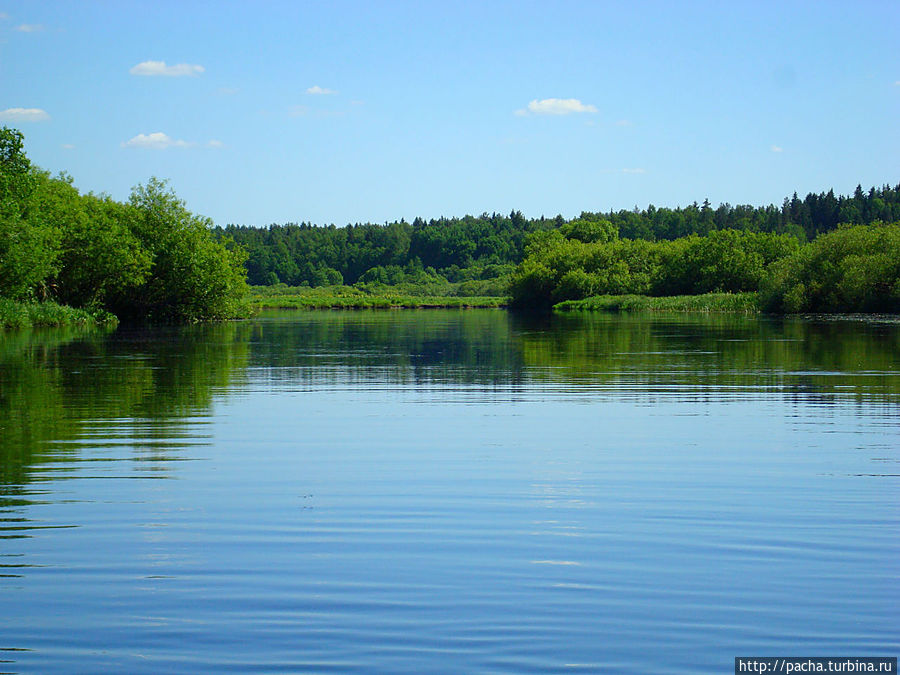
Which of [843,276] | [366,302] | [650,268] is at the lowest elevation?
[366,302]

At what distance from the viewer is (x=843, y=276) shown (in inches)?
2798

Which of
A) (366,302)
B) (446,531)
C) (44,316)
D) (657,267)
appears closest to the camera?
(446,531)

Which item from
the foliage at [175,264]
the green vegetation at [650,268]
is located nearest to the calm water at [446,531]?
the foliage at [175,264]

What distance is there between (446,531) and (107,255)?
5673 cm

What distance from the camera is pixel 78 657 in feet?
18.1

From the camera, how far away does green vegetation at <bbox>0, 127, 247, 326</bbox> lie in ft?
162

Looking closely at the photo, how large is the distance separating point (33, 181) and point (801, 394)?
45010 mm

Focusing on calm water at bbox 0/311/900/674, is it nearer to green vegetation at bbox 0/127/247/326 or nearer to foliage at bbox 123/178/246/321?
green vegetation at bbox 0/127/247/326

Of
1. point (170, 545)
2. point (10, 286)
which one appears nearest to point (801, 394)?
point (170, 545)

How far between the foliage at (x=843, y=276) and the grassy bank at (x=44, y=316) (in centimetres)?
5092

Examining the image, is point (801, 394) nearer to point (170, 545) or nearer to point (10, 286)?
point (170, 545)

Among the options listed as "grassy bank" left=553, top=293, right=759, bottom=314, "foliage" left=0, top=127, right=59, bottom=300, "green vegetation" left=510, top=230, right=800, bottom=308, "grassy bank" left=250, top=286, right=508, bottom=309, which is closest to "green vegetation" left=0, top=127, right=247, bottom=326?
"foliage" left=0, top=127, right=59, bottom=300

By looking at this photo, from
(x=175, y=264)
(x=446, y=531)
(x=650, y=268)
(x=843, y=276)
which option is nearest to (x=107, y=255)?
(x=175, y=264)

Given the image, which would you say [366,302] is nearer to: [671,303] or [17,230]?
[671,303]
